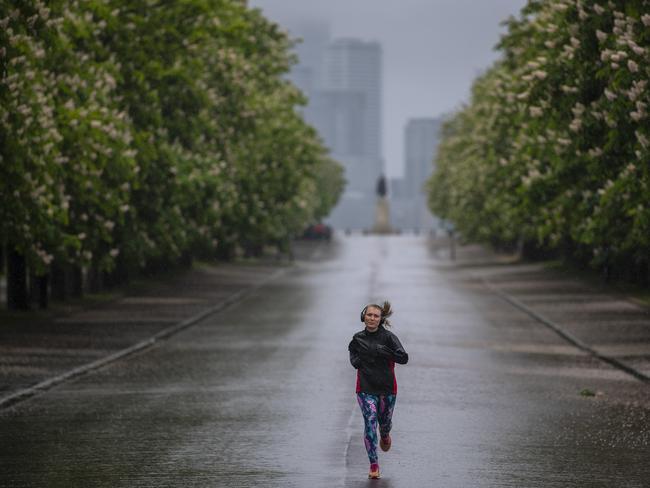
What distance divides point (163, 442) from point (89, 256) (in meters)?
15.5

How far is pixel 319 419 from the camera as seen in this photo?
14523mm

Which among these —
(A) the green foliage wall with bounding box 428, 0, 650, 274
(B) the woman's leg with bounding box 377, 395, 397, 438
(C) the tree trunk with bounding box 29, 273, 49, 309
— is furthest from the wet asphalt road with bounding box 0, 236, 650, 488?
(C) the tree trunk with bounding box 29, 273, 49, 309

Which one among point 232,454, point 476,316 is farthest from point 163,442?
point 476,316

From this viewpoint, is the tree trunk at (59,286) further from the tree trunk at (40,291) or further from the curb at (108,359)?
the curb at (108,359)

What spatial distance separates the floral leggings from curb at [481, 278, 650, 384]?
28.1 ft

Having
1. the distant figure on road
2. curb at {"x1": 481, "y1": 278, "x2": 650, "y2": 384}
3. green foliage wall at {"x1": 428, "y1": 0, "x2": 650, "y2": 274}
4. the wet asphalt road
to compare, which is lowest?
curb at {"x1": 481, "y1": 278, "x2": 650, "y2": 384}

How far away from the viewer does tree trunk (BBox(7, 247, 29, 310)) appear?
31.2 m

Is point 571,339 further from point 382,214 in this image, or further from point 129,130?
point 382,214

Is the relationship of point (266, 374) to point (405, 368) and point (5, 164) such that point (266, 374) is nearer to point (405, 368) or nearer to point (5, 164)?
point (405, 368)

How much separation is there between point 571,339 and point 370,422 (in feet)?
50.8

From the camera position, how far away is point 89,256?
28.2 m

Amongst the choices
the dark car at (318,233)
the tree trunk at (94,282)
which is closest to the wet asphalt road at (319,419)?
the tree trunk at (94,282)

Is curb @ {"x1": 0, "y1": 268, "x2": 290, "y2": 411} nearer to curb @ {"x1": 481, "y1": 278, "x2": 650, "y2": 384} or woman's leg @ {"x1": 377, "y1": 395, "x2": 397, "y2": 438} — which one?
woman's leg @ {"x1": 377, "y1": 395, "x2": 397, "y2": 438}

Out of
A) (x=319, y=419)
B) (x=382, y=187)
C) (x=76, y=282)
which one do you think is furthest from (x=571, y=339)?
(x=382, y=187)
